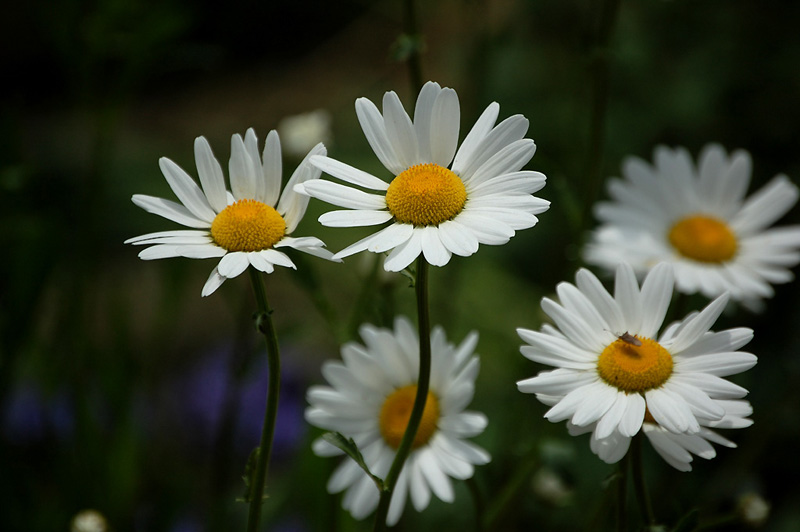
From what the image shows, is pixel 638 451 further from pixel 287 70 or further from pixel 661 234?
pixel 287 70

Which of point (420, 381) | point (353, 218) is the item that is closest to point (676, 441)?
point (420, 381)

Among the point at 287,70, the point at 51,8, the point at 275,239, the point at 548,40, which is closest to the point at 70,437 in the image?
the point at 51,8

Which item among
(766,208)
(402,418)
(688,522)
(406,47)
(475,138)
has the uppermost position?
(406,47)

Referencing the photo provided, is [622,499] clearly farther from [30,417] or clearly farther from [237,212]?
[30,417]

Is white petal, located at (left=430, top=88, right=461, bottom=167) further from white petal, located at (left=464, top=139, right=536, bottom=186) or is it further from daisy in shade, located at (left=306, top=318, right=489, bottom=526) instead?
daisy in shade, located at (left=306, top=318, right=489, bottom=526)

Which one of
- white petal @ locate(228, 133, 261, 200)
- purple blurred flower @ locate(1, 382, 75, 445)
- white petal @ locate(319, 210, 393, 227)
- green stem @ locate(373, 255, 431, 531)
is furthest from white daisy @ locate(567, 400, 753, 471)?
purple blurred flower @ locate(1, 382, 75, 445)
